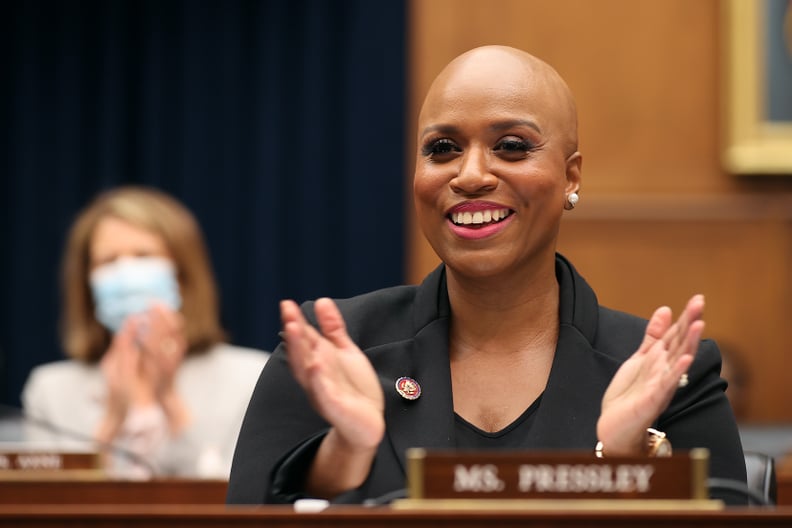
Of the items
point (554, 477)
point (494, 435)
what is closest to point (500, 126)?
point (494, 435)

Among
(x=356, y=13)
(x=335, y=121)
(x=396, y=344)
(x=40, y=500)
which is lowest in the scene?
(x=40, y=500)

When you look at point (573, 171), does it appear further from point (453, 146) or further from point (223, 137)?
point (223, 137)

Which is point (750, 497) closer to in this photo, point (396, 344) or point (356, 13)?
point (396, 344)

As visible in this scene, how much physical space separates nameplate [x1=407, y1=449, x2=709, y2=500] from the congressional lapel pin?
0.52 meters

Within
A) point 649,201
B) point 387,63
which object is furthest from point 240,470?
point 387,63

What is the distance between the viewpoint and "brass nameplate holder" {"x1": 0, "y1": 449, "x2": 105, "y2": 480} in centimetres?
218

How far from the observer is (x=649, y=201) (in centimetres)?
502

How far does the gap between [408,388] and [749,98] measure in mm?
3265

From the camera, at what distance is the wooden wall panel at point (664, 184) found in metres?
4.99

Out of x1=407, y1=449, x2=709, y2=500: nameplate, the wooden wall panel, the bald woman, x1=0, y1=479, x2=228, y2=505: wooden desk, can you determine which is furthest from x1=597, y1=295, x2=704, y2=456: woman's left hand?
the wooden wall panel

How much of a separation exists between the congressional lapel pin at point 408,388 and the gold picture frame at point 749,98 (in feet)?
10.4

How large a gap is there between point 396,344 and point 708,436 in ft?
1.66
